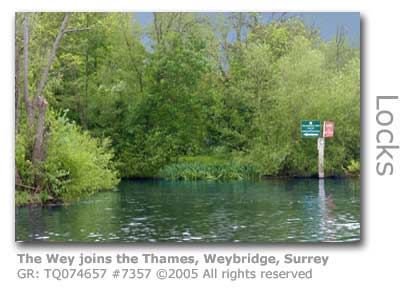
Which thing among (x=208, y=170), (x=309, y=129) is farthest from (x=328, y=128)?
(x=208, y=170)

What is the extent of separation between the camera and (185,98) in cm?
1780

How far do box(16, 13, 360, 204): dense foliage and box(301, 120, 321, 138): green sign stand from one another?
0.11 metres

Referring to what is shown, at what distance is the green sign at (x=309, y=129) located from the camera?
16625mm

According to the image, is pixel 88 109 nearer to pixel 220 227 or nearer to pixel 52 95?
pixel 52 95

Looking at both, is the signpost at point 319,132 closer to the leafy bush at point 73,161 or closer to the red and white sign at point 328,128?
the red and white sign at point 328,128

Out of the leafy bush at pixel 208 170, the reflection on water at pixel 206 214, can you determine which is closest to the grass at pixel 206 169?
the leafy bush at pixel 208 170

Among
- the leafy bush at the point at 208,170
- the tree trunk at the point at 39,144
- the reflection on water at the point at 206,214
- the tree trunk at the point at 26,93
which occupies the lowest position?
the reflection on water at the point at 206,214

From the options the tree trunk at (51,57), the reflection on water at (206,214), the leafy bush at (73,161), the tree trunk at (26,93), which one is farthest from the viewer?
the leafy bush at (73,161)

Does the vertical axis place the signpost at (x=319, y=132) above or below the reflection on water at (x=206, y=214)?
above

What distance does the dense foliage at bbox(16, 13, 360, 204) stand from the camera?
1623cm

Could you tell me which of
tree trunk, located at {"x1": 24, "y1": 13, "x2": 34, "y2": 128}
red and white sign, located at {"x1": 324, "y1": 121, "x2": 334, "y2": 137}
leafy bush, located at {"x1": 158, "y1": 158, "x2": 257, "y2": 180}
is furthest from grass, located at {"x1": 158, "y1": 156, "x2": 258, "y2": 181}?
tree trunk, located at {"x1": 24, "y1": 13, "x2": 34, "y2": 128}
